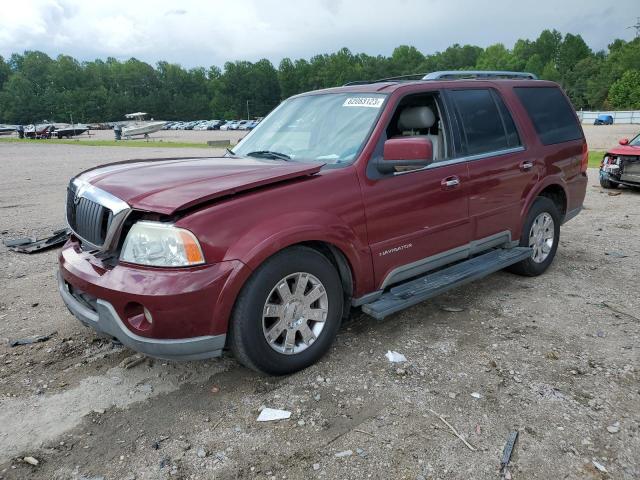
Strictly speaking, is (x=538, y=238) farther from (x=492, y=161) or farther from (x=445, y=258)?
(x=445, y=258)

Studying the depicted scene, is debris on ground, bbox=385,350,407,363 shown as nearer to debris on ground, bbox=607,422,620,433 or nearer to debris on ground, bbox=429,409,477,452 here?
debris on ground, bbox=429,409,477,452

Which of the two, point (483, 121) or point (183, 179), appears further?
point (483, 121)

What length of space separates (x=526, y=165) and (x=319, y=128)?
2.11 metres

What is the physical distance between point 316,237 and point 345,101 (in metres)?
1.48

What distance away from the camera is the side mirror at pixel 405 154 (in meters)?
3.36

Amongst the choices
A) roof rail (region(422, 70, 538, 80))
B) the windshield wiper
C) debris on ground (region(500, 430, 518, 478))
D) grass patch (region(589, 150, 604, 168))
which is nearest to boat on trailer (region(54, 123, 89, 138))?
grass patch (region(589, 150, 604, 168))

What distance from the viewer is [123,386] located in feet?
10.8

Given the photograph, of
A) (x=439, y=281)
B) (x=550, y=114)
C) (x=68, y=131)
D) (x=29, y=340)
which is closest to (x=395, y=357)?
(x=439, y=281)

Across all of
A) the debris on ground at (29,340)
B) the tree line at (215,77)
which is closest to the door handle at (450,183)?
the debris on ground at (29,340)

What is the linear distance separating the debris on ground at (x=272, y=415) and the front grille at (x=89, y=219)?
1433 millimetres

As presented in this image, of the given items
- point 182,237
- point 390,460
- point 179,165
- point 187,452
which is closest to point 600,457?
point 390,460

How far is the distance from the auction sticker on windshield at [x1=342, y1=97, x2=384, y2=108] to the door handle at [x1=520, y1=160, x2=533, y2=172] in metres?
1.73

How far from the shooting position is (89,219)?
3221 millimetres

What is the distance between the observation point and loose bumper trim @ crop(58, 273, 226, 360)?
283 centimetres
